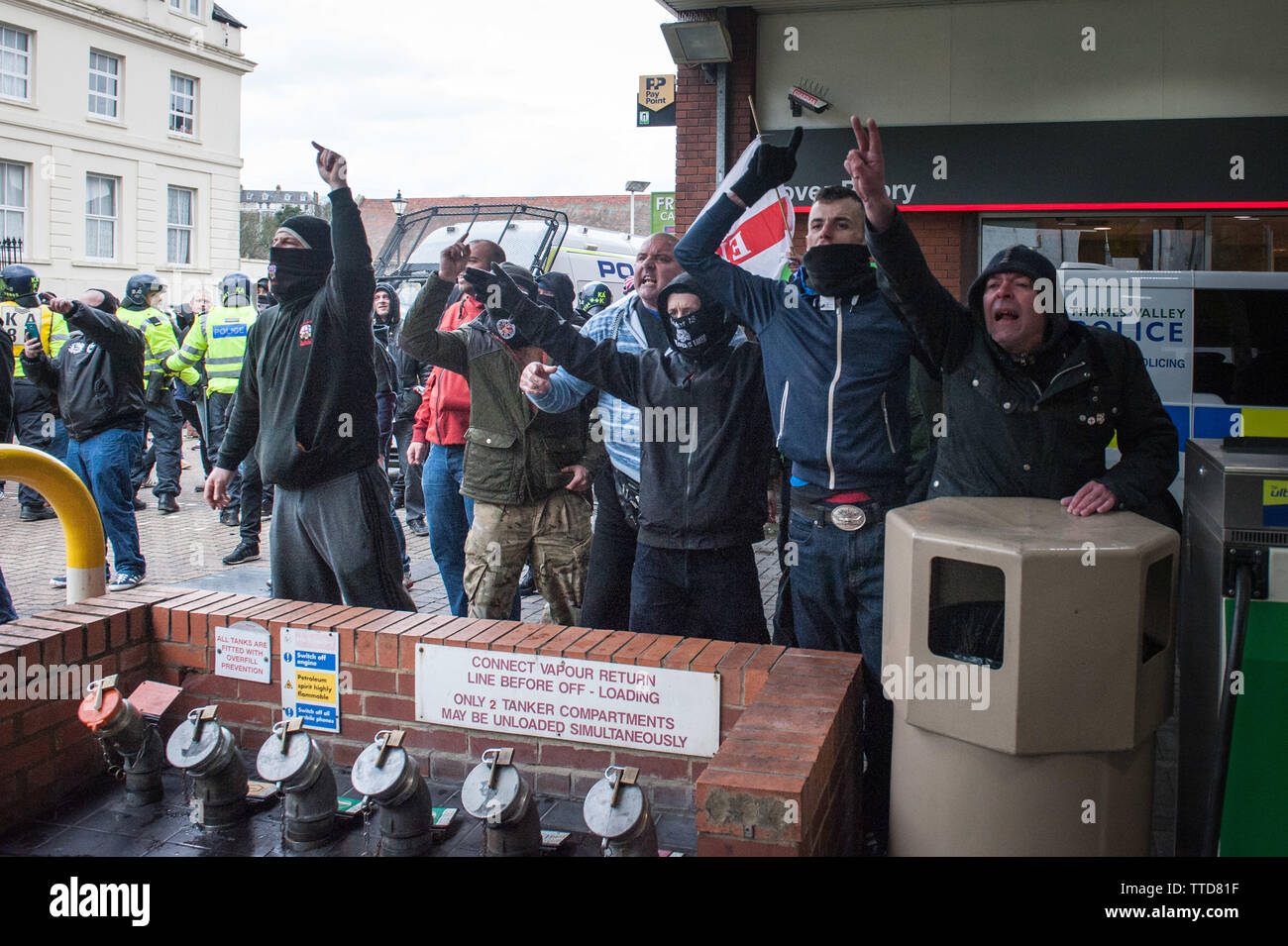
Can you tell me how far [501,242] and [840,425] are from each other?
10.3 metres

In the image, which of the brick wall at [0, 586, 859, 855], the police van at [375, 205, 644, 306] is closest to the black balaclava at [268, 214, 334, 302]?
the brick wall at [0, 586, 859, 855]

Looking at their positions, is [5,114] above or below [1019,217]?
above

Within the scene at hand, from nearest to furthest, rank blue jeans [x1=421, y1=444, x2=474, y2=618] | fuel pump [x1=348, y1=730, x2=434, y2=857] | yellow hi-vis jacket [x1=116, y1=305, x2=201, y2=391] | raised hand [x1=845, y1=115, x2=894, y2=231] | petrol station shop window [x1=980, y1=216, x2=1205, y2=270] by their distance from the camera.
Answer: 1. fuel pump [x1=348, y1=730, x2=434, y2=857]
2. raised hand [x1=845, y1=115, x2=894, y2=231]
3. blue jeans [x1=421, y1=444, x2=474, y2=618]
4. petrol station shop window [x1=980, y1=216, x2=1205, y2=270]
5. yellow hi-vis jacket [x1=116, y1=305, x2=201, y2=391]

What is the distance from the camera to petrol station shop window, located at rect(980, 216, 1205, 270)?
1018 centimetres

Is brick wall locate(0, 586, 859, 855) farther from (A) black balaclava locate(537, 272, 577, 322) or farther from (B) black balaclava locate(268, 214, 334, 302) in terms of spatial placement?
(A) black balaclava locate(537, 272, 577, 322)

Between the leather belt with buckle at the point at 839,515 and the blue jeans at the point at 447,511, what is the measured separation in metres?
2.79

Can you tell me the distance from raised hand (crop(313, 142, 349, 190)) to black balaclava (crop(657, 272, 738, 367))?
1.14m

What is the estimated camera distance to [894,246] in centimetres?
304

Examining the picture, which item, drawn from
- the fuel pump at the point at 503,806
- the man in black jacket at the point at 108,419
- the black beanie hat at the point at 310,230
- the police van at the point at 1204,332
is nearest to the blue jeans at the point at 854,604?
the fuel pump at the point at 503,806

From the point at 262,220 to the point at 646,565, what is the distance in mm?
43664

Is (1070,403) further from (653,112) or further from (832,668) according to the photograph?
(653,112)
